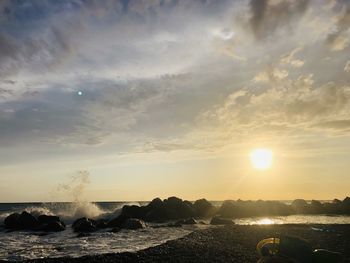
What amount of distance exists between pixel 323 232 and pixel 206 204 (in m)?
40.6

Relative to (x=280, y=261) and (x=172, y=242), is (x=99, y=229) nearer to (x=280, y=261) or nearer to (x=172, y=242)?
(x=172, y=242)

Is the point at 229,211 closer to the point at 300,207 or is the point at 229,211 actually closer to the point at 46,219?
the point at 300,207

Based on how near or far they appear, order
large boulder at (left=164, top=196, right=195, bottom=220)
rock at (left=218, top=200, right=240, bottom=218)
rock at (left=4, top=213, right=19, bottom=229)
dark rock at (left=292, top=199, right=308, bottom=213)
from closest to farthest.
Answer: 1. rock at (left=4, top=213, right=19, bottom=229)
2. large boulder at (left=164, top=196, right=195, bottom=220)
3. rock at (left=218, top=200, right=240, bottom=218)
4. dark rock at (left=292, top=199, right=308, bottom=213)

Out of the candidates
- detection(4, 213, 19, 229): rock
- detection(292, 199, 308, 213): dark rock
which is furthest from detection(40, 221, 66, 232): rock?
detection(292, 199, 308, 213): dark rock

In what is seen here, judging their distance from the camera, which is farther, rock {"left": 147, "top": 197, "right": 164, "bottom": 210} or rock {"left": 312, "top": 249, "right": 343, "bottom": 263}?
rock {"left": 147, "top": 197, "right": 164, "bottom": 210}

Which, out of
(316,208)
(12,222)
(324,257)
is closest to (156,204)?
(12,222)

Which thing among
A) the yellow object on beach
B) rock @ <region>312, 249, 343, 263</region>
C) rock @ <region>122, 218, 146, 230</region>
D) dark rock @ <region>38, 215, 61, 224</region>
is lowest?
rock @ <region>312, 249, 343, 263</region>

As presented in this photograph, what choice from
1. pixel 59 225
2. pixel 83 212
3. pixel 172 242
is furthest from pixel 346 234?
pixel 83 212

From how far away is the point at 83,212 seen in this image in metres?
83.3

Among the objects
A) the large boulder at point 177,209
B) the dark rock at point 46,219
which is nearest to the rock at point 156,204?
the large boulder at point 177,209

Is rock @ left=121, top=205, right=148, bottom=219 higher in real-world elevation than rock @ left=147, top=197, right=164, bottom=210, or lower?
lower

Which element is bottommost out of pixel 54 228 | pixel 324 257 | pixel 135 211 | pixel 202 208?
pixel 324 257

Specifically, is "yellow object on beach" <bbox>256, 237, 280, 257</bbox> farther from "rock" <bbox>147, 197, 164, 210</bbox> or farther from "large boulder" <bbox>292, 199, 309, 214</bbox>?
"large boulder" <bbox>292, 199, 309, 214</bbox>

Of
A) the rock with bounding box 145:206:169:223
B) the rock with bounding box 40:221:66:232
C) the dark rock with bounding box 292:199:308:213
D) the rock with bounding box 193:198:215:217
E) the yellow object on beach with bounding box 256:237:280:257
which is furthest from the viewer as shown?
the dark rock with bounding box 292:199:308:213
